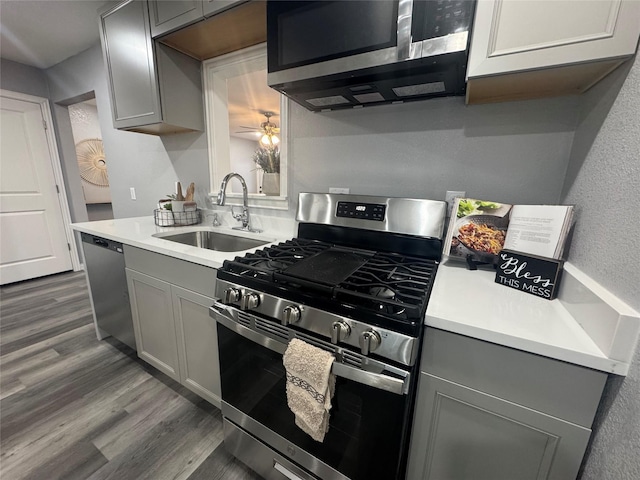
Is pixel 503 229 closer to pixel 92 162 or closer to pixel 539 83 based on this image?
pixel 539 83

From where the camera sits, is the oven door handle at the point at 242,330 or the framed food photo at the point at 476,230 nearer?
the oven door handle at the point at 242,330

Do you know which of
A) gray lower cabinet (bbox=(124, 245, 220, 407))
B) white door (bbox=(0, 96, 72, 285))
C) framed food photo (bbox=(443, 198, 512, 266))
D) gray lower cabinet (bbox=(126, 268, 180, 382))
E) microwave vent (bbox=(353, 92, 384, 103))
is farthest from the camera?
white door (bbox=(0, 96, 72, 285))

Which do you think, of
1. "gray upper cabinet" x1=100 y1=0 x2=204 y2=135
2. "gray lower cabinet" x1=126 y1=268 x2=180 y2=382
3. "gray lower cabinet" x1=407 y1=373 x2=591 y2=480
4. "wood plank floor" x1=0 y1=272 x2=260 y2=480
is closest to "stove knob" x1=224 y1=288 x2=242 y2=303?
"gray lower cabinet" x1=126 y1=268 x2=180 y2=382

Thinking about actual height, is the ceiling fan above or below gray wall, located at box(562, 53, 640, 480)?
above

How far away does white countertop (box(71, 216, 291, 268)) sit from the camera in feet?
3.89

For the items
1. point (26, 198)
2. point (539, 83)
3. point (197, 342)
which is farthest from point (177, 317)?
point (26, 198)

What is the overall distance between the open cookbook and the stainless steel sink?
45.6 inches

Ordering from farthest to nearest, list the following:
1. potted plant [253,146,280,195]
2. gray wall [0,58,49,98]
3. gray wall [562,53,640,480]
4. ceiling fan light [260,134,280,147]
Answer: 1. gray wall [0,58,49,98]
2. ceiling fan light [260,134,280,147]
3. potted plant [253,146,280,195]
4. gray wall [562,53,640,480]

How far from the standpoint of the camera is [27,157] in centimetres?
294

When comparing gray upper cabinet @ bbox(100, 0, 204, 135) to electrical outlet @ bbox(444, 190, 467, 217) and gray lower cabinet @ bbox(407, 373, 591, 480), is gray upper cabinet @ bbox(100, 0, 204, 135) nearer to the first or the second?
electrical outlet @ bbox(444, 190, 467, 217)

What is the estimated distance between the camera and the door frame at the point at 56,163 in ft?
9.30

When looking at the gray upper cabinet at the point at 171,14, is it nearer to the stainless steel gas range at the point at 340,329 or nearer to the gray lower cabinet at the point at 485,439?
the stainless steel gas range at the point at 340,329

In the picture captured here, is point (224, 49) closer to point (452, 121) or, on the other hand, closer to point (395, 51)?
point (395, 51)

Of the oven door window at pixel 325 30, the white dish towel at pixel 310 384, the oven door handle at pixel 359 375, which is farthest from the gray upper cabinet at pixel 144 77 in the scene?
the white dish towel at pixel 310 384
